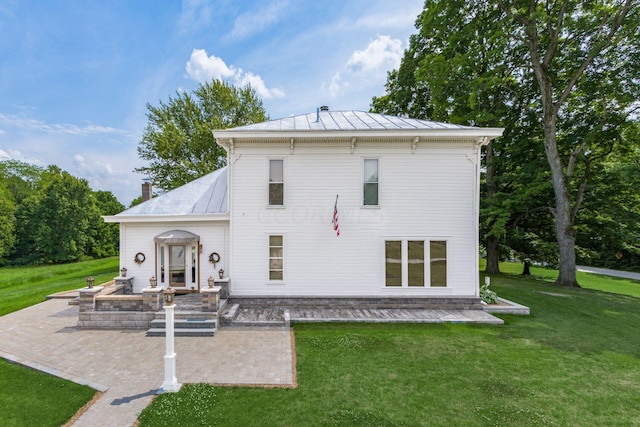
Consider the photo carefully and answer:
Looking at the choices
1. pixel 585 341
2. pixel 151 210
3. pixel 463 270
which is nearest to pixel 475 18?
pixel 463 270

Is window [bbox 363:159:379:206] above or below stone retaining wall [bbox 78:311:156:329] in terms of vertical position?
above

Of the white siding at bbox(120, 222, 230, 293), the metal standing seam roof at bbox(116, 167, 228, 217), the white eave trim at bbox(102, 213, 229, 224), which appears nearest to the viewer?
the white eave trim at bbox(102, 213, 229, 224)

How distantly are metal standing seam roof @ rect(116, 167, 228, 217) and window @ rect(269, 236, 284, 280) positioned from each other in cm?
238

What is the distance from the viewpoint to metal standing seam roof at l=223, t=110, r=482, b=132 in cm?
1016

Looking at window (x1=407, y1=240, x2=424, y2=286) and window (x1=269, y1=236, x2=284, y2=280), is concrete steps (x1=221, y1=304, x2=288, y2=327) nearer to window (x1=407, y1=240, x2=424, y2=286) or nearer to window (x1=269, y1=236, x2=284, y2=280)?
window (x1=269, y1=236, x2=284, y2=280)

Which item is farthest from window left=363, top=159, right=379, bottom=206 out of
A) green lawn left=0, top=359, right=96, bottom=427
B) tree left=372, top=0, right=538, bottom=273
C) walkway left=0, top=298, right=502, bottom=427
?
green lawn left=0, top=359, right=96, bottom=427

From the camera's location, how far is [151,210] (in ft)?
35.4

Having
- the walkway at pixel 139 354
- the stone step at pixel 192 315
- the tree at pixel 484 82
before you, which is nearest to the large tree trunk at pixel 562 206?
the tree at pixel 484 82

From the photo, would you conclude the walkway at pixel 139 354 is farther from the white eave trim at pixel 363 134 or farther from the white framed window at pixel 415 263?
the white eave trim at pixel 363 134

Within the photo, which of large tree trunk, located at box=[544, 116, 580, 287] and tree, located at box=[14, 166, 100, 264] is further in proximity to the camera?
tree, located at box=[14, 166, 100, 264]

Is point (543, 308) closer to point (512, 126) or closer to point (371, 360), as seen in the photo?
point (371, 360)

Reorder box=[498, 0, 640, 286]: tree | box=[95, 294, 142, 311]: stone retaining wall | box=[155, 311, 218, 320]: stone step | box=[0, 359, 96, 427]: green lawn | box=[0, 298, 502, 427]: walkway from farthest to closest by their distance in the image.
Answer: box=[498, 0, 640, 286]: tree
box=[95, 294, 142, 311]: stone retaining wall
box=[155, 311, 218, 320]: stone step
box=[0, 298, 502, 427]: walkway
box=[0, 359, 96, 427]: green lawn

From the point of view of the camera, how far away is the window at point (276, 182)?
32.8 feet

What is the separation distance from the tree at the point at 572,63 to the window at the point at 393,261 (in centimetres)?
1076
